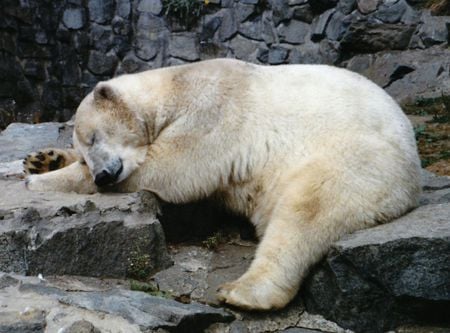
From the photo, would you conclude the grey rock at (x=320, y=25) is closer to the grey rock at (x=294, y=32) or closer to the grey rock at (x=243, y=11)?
the grey rock at (x=294, y=32)

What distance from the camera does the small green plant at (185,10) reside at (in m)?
10.6

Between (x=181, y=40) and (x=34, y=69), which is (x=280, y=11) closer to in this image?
(x=181, y=40)

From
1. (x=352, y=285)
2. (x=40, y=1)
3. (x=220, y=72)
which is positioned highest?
(x=220, y=72)

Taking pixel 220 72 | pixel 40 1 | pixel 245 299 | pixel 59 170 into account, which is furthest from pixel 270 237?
pixel 40 1

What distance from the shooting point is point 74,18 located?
438 inches

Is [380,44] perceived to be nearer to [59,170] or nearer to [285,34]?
[285,34]

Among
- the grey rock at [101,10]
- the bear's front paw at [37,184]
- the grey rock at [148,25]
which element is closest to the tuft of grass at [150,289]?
the bear's front paw at [37,184]

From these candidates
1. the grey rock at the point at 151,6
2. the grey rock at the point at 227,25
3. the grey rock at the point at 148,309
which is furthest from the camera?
the grey rock at the point at 151,6

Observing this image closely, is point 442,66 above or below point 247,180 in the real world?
below

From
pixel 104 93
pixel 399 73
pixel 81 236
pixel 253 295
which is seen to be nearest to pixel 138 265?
pixel 81 236

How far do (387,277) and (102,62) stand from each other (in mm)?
8592

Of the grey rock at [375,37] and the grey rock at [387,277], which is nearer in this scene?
the grey rock at [387,277]

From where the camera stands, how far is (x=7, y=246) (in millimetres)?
3607

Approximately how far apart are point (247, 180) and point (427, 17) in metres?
6.48
